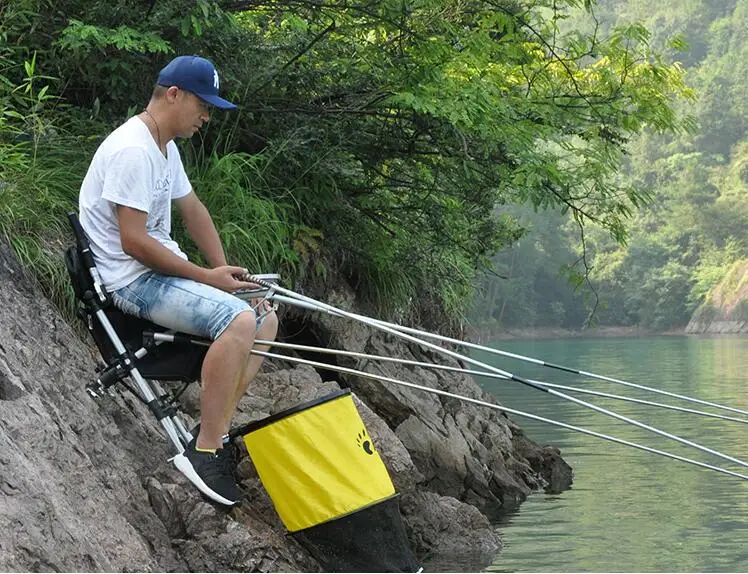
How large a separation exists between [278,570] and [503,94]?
5.11 m

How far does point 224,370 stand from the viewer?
5.61 meters

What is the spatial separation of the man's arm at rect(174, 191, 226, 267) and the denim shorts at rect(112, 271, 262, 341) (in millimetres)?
527

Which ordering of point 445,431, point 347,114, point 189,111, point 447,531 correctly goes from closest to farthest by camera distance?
1. point 189,111
2. point 447,531
3. point 347,114
4. point 445,431

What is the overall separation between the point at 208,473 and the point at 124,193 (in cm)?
112

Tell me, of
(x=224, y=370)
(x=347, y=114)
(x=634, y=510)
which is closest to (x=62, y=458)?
(x=224, y=370)

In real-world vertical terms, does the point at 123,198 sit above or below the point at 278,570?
above

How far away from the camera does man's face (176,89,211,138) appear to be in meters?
5.80

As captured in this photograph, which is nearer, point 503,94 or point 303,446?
point 303,446

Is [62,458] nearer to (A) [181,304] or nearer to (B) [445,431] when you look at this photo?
(A) [181,304]

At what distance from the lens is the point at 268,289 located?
19.3 ft

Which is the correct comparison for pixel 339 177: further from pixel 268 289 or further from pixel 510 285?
pixel 510 285

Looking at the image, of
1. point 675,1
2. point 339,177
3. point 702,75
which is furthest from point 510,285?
point 339,177

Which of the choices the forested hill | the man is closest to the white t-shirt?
the man

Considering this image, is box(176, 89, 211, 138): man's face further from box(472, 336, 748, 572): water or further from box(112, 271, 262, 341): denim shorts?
box(472, 336, 748, 572): water
